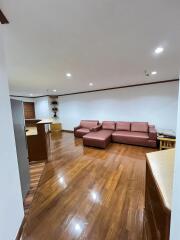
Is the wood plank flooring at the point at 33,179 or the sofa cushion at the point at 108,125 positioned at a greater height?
the sofa cushion at the point at 108,125

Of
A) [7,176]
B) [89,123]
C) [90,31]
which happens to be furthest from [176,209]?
[89,123]

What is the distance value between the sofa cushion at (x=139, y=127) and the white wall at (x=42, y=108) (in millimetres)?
5054

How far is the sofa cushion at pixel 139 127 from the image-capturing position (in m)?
4.80

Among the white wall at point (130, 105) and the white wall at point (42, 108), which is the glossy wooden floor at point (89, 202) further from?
the white wall at point (42, 108)

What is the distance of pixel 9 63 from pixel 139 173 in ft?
12.0

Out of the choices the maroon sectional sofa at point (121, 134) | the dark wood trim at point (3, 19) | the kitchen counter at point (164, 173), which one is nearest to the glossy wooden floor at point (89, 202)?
the kitchen counter at point (164, 173)

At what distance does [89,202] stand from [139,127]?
3895mm

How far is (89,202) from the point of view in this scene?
1.81m

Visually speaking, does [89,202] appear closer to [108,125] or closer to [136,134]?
[136,134]

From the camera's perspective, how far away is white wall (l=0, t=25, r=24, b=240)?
112cm

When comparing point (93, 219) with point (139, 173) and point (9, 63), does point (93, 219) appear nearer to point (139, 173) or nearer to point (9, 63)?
point (139, 173)

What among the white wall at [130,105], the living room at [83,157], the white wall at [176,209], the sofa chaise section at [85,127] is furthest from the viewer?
the sofa chaise section at [85,127]

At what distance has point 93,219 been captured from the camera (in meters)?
1.52

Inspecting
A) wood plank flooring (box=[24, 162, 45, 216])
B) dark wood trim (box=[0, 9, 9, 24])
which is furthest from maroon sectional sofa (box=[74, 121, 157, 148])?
dark wood trim (box=[0, 9, 9, 24])
